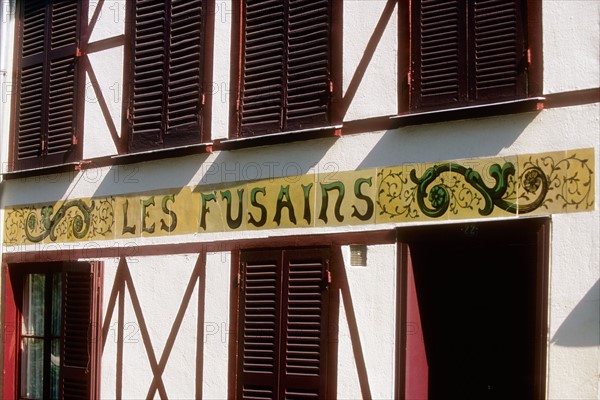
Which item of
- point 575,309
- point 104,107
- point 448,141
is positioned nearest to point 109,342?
point 104,107

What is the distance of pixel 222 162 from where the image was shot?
11.3 metres

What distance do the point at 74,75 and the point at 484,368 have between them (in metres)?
5.10

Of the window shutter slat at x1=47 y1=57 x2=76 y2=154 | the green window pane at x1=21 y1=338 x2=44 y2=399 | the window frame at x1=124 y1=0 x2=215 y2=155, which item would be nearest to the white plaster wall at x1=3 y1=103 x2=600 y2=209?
the window frame at x1=124 y1=0 x2=215 y2=155

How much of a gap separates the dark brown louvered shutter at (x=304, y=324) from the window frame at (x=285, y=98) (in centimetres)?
95

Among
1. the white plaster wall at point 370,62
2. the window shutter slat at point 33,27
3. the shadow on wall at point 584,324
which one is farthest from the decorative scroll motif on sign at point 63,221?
the shadow on wall at point 584,324

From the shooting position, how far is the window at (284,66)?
416 inches

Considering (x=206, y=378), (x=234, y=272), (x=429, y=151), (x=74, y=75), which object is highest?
(x=74, y=75)

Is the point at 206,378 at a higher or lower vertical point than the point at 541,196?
lower

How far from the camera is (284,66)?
426 inches

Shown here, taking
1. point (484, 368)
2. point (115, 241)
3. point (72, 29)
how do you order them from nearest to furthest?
point (484, 368)
point (115, 241)
point (72, 29)

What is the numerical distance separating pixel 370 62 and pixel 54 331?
15.8 ft

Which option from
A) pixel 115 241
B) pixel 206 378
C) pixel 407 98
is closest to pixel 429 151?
pixel 407 98

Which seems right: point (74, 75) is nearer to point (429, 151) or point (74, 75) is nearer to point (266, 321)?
point (266, 321)

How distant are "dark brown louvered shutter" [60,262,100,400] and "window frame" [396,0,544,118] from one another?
12.7 ft
